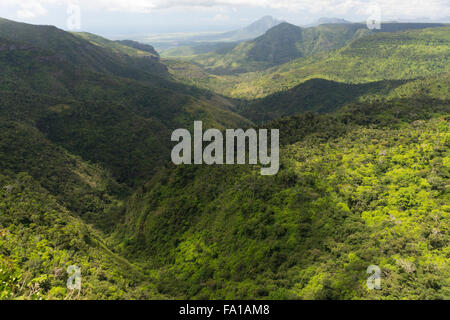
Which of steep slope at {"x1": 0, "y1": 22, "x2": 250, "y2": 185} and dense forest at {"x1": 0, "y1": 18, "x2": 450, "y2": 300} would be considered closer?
dense forest at {"x1": 0, "y1": 18, "x2": 450, "y2": 300}

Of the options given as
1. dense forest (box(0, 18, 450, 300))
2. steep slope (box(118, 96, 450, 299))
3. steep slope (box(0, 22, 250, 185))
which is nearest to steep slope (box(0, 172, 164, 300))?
dense forest (box(0, 18, 450, 300))

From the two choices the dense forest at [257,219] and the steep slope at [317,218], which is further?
the dense forest at [257,219]

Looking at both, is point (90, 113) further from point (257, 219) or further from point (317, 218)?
point (317, 218)

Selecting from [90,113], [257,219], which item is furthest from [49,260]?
[90,113]

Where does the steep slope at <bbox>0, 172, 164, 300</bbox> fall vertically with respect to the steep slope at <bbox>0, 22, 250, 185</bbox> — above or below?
below

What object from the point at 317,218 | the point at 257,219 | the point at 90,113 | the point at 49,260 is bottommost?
the point at 49,260

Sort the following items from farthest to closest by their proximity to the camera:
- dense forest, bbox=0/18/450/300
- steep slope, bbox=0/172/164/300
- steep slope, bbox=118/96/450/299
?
steep slope, bbox=0/172/164/300 → dense forest, bbox=0/18/450/300 → steep slope, bbox=118/96/450/299

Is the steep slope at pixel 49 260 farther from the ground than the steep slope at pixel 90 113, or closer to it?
closer to it

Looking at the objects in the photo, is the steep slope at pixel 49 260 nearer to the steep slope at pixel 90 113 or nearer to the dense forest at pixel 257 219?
the dense forest at pixel 257 219

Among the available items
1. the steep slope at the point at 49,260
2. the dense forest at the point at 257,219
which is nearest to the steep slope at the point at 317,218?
the dense forest at the point at 257,219

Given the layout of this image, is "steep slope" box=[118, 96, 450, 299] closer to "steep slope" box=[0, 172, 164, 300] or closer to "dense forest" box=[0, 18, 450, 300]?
"dense forest" box=[0, 18, 450, 300]

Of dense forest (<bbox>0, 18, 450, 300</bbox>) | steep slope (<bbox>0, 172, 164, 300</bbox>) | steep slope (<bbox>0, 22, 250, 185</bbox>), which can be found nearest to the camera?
dense forest (<bbox>0, 18, 450, 300</bbox>)

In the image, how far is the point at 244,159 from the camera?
7431 centimetres
